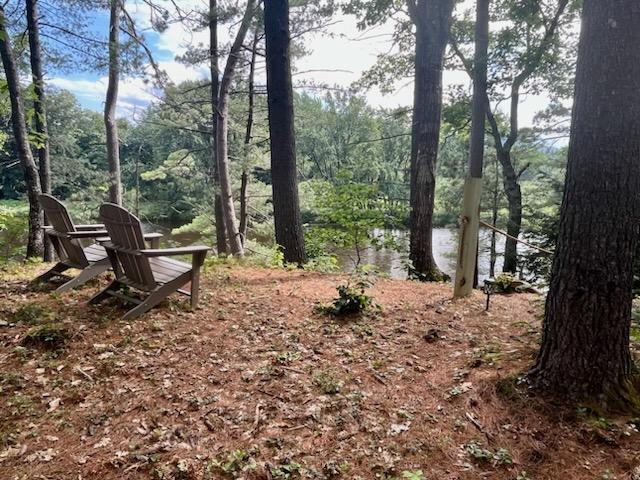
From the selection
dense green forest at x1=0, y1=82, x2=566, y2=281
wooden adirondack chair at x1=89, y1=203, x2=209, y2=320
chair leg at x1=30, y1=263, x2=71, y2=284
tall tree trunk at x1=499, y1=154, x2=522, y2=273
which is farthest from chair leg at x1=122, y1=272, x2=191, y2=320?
tall tree trunk at x1=499, y1=154, x2=522, y2=273

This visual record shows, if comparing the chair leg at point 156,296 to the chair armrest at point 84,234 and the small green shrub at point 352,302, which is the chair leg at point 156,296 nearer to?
the chair armrest at point 84,234

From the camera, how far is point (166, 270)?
12.1ft

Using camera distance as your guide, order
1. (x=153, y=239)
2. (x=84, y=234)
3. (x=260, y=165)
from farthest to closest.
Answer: (x=260, y=165), (x=153, y=239), (x=84, y=234)

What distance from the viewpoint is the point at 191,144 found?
22.3 m

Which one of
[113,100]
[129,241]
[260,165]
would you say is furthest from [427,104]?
[113,100]

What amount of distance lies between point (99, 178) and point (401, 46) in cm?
913

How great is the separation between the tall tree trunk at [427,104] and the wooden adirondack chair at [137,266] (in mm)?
3615

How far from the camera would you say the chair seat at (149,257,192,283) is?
11.5 feet

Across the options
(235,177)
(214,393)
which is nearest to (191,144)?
(235,177)

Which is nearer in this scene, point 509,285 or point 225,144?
point 509,285

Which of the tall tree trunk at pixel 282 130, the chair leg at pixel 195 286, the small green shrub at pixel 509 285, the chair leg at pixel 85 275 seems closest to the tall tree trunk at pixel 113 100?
the tall tree trunk at pixel 282 130

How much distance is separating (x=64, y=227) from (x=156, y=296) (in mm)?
1484

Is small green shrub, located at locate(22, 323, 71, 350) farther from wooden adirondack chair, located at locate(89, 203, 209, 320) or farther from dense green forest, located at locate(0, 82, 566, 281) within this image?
dense green forest, located at locate(0, 82, 566, 281)

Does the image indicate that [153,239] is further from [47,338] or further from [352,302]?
[352,302]
